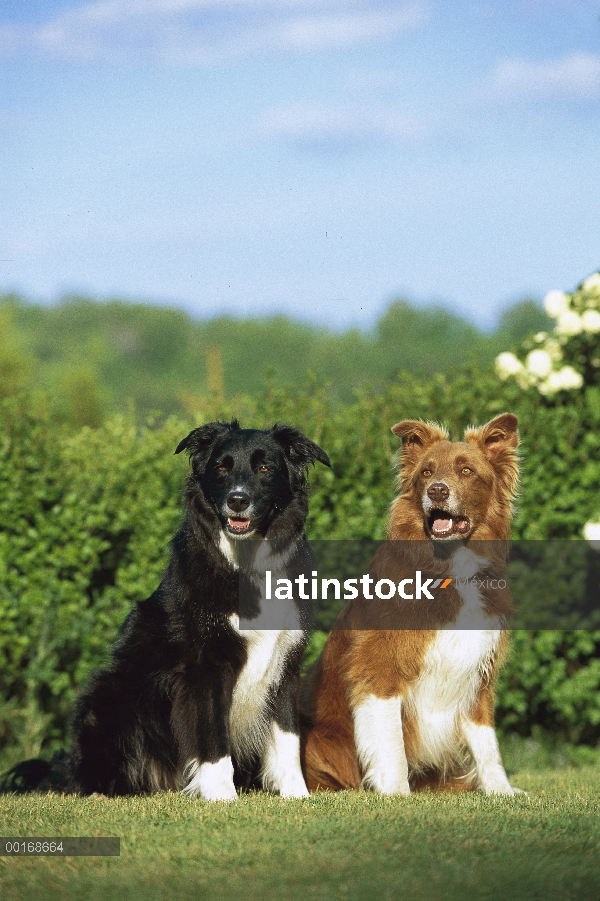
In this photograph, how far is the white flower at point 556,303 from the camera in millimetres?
8094

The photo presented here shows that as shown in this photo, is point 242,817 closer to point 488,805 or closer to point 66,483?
point 488,805

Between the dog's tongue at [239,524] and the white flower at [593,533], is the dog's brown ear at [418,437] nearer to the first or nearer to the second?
the dog's tongue at [239,524]

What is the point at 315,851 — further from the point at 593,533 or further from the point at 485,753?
the point at 593,533

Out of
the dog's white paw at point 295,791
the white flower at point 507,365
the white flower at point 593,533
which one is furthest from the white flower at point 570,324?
the dog's white paw at point 295,791

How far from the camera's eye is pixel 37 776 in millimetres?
5438

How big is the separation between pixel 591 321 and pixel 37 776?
5.48m

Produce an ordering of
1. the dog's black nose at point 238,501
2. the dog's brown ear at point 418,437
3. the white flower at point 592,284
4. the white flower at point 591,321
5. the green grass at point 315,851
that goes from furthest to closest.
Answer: the white flower at point 592,284 < the white flower at point 591,321 < the dog's brown ear at point 418,437 < the dog's black nose at point 238,501 < the green grass at point 315,851

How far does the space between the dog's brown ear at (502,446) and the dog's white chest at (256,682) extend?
1.42m

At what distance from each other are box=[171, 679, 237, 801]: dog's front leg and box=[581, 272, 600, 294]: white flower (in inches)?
202

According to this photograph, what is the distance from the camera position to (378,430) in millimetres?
7387

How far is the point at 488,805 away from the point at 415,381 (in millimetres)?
3866

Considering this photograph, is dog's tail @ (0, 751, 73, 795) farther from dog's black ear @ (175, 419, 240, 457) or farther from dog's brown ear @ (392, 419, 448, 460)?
dog's brown ear @ (392, 419, 448, 460)

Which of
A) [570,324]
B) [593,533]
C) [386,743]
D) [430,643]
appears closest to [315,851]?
[386,743]

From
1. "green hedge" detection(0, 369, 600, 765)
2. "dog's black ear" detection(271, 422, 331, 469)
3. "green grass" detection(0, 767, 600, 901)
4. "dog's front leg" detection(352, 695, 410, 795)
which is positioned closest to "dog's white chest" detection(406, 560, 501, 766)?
"dog's front leg" detection(352, 695, 410, 795)
